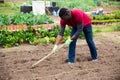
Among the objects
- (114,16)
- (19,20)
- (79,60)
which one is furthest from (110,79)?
(114,16)

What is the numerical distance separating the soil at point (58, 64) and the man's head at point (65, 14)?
42.7 inches

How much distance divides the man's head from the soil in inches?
42.7

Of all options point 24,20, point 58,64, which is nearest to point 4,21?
point 24,20

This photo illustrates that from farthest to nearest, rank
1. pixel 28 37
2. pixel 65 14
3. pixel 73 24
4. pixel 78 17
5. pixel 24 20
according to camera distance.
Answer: pixel 24 20, pixel 28 37, pixel 73 24, pixel 78 17, pixel 65 14

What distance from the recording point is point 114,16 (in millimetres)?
15469

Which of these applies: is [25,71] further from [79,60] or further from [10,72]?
[79,60]

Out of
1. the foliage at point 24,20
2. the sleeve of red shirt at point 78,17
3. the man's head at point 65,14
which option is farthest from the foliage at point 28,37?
the man's head at point 65,14

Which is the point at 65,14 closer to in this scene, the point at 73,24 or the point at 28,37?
the point at 73,24

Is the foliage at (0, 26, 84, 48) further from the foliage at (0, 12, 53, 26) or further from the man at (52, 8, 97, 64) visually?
the man at (52, 8, 97, 64)

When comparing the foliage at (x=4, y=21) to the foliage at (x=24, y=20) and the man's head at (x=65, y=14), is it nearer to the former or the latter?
the foliage at (x=24, y=20)

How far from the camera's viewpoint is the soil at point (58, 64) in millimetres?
6027

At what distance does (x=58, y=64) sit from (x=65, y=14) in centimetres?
143

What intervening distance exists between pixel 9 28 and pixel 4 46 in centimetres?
150

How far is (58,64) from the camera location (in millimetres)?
7004
